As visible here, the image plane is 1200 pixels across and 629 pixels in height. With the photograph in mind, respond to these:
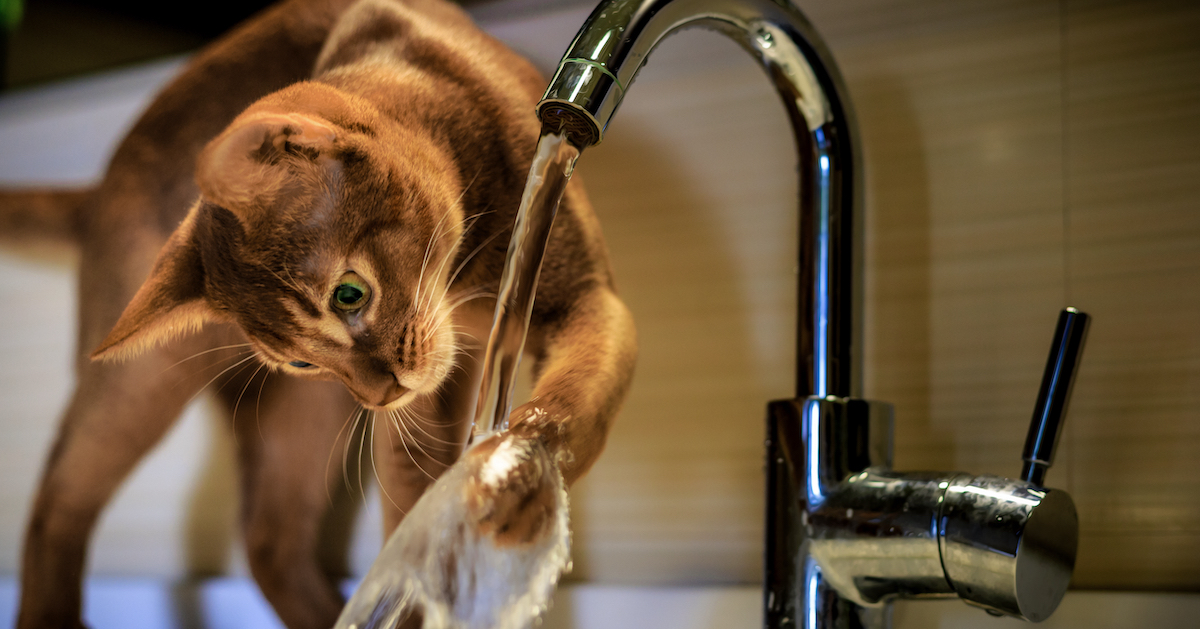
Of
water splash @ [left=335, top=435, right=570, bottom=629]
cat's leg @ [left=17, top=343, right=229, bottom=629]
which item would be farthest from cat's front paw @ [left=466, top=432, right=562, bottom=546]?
cat's leg @ [left=17, top=343, right=229, bottom=629]

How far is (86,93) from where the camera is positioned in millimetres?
746

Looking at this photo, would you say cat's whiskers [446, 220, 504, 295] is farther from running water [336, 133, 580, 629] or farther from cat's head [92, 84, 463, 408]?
running water [336, 133, 580, 629]

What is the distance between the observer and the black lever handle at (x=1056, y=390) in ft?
1.36

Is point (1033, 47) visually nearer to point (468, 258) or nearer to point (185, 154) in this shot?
point (468, 258)

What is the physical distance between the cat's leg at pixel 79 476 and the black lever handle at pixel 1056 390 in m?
0.54

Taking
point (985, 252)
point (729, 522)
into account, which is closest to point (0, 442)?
point (729, 522)

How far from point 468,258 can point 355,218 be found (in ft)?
0.22

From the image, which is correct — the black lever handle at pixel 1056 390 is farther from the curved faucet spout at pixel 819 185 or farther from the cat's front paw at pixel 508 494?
the cat's front paw at pixel 508 494

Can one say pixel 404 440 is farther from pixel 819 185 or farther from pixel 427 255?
pixel 819 185

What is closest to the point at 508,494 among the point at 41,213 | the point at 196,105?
the point at 196,105

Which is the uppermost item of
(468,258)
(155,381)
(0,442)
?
(468,258)

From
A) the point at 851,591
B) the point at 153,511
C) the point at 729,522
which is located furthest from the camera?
the point at 153,511

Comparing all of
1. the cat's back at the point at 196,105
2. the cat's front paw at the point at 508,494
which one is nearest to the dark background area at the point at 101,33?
the cat's back at the point at 196,105

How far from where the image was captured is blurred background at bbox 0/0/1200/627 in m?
0.47
